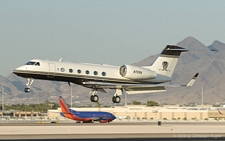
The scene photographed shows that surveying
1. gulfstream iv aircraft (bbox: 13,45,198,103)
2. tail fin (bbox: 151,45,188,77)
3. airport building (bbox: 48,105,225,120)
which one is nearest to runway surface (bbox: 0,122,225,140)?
gulfstream iv aircraft (bbox: 13,45,198,103)

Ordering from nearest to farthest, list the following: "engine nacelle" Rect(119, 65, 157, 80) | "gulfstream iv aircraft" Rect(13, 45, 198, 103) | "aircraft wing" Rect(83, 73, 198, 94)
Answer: "gulfstream iv aircraft" Rect(13, 45, 198, 103) → "aircraft wing" Rect(83, 73, 198, 94) → "engine nacelle" Rect(119, 65, 157, 80)

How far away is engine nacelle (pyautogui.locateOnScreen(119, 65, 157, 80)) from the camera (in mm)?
58294

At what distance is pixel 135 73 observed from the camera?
58.8 m

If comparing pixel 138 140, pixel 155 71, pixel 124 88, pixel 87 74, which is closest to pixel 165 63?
pixel 155 71

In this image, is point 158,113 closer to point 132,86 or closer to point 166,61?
point 166,61

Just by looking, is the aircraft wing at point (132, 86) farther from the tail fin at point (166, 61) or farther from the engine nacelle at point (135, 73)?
the tail fin at point (166, 61)

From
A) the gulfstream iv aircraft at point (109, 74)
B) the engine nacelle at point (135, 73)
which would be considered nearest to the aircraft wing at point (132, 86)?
the gulfstream iv aircraft at point (109, 74)

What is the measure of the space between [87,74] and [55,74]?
3441 mm

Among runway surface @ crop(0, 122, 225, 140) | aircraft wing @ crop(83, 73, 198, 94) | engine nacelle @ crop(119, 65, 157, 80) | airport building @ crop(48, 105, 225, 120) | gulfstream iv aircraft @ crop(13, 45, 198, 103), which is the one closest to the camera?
runway surface @ crop(0, 122, 225, 140)

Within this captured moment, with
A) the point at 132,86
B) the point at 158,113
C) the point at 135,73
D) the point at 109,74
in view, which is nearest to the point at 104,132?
the point at 132,86

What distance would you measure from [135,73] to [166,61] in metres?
5.38

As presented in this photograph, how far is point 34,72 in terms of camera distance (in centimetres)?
5362

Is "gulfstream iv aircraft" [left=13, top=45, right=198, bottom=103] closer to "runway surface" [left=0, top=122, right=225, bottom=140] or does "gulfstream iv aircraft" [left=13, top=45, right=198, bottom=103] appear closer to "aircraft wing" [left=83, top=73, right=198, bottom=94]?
"aircraft wing" [left=83, top=73, right=198, bottom=94]

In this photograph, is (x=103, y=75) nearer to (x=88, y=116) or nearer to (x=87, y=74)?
(x=87, y=74)
